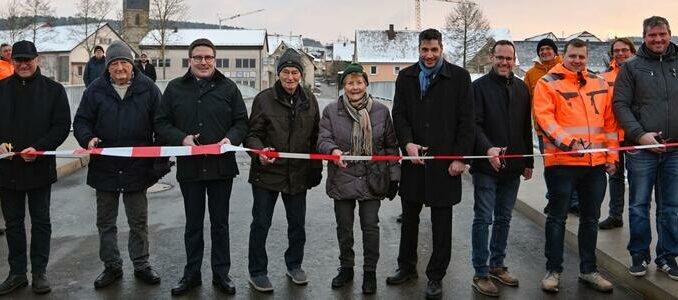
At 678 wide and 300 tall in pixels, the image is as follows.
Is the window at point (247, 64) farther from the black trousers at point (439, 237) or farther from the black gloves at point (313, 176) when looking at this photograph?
the black trousers at point (439, 237)

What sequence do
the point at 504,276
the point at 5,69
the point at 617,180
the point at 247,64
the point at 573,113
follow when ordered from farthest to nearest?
the point at 247,64 → the point at 5,69 → the point at 617,180 → the point at 504,276 → the point at 573,113

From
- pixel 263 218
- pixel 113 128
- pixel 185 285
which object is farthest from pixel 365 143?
pixel 113 128

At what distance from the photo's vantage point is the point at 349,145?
5379 millimetres

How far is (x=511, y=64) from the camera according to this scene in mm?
5527

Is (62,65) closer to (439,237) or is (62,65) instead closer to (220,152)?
(220,152)

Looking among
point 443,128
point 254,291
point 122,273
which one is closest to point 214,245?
point 254,291

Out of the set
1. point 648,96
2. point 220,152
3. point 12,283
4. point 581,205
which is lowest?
point 12,283

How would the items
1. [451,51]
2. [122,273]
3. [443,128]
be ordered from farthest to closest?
[451,51] → [122,273] → [443,128]

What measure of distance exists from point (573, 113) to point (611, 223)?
2.35 meters

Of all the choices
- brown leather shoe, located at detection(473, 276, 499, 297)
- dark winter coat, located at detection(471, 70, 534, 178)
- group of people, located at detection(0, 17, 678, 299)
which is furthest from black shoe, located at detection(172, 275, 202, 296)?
dark winter coat, located at detection(471, 70, 534, 178)

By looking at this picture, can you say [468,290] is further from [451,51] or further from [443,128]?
[451,51]

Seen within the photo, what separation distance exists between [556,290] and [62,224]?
5747 millimetres

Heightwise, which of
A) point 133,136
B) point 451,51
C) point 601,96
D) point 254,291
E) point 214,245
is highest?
point 451,51

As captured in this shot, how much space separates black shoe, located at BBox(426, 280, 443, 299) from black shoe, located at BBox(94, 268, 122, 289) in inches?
106
